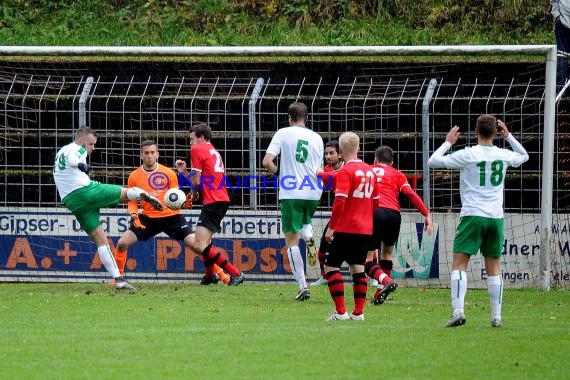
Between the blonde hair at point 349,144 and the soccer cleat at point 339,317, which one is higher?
the blonde hair at point 349,144

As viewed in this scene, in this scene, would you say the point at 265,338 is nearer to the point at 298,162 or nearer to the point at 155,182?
the point at 298,162

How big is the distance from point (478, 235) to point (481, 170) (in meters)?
0.57

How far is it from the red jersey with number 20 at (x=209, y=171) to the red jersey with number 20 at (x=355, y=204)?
3935 millimetres

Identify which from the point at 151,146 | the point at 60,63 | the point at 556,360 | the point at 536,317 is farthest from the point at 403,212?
the point at 556,360

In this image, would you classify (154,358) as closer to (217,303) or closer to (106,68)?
(217,303)

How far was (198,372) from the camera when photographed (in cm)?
818

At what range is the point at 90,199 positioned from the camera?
14.5 m

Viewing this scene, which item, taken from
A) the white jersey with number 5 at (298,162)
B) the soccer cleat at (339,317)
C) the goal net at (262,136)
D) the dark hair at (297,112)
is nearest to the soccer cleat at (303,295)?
the white jersey with number 5 at (298,162)

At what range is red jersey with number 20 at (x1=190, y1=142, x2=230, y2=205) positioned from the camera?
48.8 ft

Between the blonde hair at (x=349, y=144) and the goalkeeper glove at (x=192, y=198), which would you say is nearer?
the blonde hair at (x=349, y=144)

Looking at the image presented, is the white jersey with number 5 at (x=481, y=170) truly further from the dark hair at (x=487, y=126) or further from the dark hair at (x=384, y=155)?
the dark hair at (x=384, y=155)

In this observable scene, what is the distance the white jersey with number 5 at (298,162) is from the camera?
44.7 ft

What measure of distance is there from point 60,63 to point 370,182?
29.0ft

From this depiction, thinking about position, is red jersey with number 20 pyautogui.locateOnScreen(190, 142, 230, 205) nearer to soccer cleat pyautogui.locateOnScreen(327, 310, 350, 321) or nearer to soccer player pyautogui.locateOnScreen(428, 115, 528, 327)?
soccer cleat pyautogui.locateOnScreen(327, 310, 350, 321)
